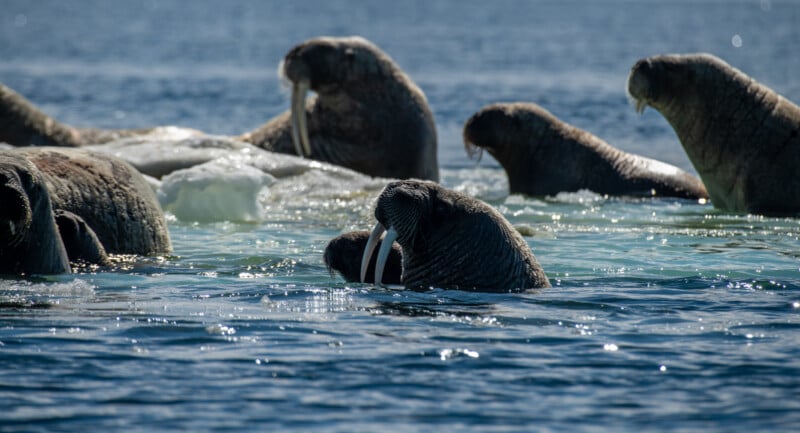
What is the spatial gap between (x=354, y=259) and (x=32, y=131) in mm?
9934

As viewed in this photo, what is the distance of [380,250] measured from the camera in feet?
26.0

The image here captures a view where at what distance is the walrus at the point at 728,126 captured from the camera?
13117 mm

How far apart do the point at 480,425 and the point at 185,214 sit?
7320mm

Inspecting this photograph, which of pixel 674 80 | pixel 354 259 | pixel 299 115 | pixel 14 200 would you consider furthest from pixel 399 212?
pixel 299 115

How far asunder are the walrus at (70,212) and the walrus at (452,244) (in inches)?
73.1

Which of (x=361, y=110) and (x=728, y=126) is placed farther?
(x=361, y=110)

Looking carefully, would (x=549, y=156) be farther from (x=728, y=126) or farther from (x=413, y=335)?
(x=413, y=335)

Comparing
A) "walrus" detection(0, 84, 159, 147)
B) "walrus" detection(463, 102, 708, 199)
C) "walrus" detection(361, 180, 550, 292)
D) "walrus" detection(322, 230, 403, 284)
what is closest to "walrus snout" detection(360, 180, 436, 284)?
"walrus" detection(361, 180, 550, 292)

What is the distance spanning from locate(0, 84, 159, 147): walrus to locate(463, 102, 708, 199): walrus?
4.61m

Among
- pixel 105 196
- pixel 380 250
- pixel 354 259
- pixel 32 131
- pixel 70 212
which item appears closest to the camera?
pixel 380 250

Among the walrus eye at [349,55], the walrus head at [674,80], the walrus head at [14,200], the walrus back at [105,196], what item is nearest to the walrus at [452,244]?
the walrus head at [14,200]

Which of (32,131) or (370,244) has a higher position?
(32,131)

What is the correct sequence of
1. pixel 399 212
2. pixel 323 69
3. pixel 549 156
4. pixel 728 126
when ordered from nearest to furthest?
1. pixel 399 212
2. pixel 728 126
3. pixel 323 69
4. pixel 549 156

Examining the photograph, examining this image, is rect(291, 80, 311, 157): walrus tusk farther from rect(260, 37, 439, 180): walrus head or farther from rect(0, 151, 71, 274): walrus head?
rect(0, 151, 71, 274): walrus head
